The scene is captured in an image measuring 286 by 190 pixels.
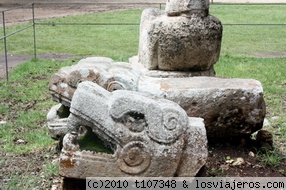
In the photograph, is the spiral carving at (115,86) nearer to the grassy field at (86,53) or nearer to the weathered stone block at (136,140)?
Answer: the weathered stone block at (136,140)

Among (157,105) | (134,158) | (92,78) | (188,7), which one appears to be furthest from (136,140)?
(188,7)

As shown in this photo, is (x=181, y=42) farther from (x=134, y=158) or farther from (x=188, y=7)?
(x=134, y=158)

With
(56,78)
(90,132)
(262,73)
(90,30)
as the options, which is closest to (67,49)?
(90,30)

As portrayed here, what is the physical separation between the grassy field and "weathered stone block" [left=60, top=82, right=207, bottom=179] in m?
0.78

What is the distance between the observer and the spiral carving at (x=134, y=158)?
11.1ft

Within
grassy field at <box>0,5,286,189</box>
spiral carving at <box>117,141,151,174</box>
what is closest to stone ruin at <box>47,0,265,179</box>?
spiral carving at <box>117,141,151,174</box>

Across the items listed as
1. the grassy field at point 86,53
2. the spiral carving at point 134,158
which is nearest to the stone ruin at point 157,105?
the spiral carving at point 134,158

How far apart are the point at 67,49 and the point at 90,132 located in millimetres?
8893

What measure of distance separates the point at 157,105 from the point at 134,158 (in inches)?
16.0

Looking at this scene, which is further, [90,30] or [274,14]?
[274,14]

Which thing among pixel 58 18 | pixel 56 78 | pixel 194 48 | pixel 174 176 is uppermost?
pixel 194 48

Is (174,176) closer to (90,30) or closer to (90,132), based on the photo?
(90,132)

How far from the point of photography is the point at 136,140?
11.2ft

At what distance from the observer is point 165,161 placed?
3396 mm
